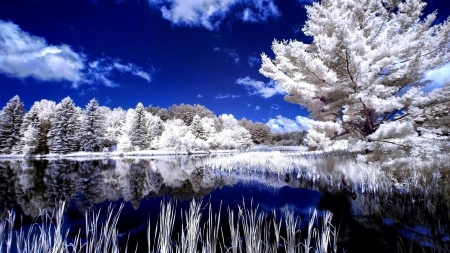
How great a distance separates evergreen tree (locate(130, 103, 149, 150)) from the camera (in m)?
42.4

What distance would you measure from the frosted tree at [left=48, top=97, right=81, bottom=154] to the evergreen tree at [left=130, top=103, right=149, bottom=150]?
9340 mm

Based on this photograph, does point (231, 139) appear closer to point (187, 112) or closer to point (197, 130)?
point (197, 130)

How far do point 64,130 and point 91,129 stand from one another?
3.90m

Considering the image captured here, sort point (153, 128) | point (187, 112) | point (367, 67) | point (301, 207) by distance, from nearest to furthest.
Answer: point (301, 207) < point (367, 67) < point (153, 128) < point (187, 112)

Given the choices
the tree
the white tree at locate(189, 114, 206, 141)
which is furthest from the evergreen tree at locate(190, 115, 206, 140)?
the tree

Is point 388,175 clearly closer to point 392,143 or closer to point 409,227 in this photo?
point 392,143

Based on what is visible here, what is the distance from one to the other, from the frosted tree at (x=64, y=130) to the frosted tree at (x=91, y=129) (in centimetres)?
124

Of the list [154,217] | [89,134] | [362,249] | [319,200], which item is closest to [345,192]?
[319,200]

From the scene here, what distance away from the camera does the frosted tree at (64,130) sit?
3447cm

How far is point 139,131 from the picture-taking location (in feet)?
141

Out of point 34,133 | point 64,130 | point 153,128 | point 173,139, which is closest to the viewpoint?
point 34,133

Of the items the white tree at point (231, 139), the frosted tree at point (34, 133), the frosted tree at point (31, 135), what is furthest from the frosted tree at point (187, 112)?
the frosted tree at point (31, 135)

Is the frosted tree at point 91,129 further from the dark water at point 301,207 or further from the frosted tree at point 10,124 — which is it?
the dark water at point 301,207

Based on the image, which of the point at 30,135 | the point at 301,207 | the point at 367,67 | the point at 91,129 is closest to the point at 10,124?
the point at 30,135
